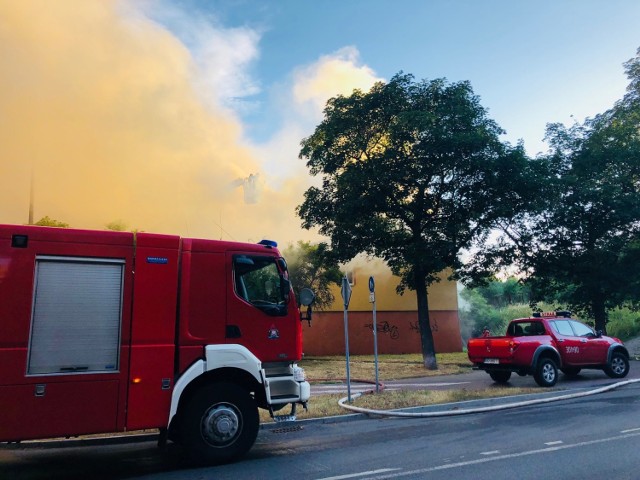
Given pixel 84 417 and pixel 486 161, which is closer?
pixel 84 417

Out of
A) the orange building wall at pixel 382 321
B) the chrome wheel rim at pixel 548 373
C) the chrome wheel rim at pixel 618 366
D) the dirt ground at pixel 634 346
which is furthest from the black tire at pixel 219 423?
Result: the orange building wall at pixel 382 321

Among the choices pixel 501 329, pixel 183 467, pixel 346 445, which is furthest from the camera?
pixel 501 329

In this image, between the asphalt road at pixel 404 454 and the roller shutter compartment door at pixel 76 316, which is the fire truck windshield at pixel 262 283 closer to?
the roller shutter compartment door at pixel 76 316

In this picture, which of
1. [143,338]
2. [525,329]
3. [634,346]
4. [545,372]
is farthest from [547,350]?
[634,346]

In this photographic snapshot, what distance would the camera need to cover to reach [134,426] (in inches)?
225

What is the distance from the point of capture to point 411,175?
1856 centimetres

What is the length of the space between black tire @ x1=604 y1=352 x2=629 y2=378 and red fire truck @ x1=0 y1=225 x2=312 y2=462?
11.0 metres

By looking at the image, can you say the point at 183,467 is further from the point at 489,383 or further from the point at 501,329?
the point at 501,329

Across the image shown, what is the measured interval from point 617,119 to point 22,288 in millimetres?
27627

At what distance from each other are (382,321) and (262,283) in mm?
25406

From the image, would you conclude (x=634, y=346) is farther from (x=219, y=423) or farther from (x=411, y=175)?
(x=219, y=423)

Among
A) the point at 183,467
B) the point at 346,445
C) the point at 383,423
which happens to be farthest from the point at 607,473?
Answer: the point at 183,467

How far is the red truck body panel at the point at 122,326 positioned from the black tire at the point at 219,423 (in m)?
0.34

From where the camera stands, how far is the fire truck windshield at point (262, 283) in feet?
21.9
